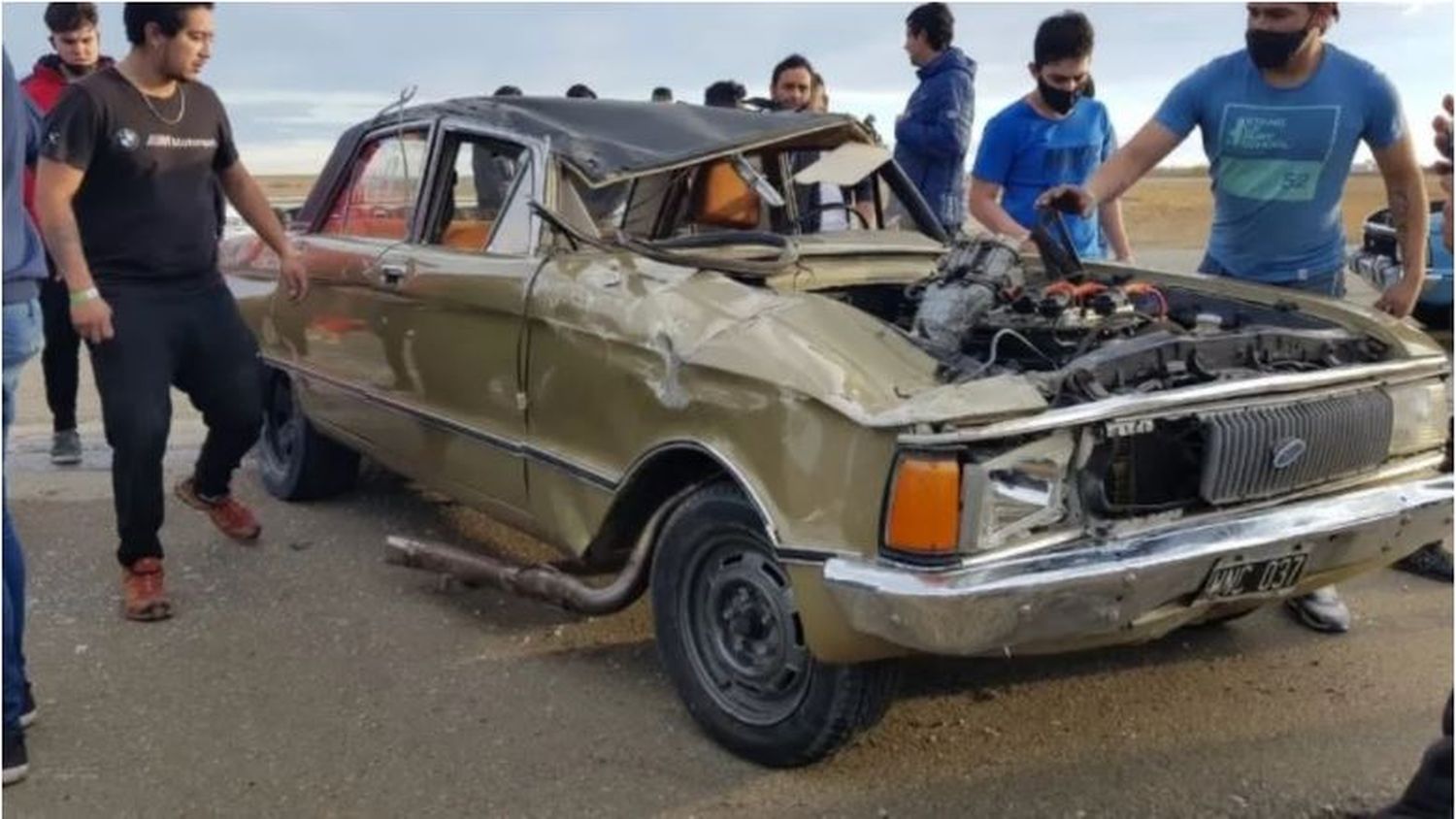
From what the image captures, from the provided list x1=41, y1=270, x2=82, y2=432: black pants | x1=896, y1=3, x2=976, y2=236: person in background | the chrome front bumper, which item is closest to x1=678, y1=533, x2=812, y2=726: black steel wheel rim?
the chrome front bumper

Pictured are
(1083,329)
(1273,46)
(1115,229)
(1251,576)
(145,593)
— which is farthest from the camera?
(1115,229)

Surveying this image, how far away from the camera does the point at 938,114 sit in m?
6.39

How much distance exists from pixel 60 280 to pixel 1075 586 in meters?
4.62

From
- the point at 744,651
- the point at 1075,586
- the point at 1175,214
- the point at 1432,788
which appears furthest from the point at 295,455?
the point at 1175,214

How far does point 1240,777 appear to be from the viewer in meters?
3.35

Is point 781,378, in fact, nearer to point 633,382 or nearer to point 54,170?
point 633,382

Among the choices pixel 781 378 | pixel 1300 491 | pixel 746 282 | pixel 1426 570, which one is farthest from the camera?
pixel 1426 570

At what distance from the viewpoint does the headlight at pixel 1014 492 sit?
2.94 metres

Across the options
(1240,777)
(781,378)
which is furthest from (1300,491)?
(781,378)

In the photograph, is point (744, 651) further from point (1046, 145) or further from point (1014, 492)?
point (1046, 145)

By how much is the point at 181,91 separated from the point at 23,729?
2.08m

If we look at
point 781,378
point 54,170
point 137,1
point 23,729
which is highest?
point 137,1

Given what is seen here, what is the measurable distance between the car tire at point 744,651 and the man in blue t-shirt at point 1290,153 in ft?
5.89

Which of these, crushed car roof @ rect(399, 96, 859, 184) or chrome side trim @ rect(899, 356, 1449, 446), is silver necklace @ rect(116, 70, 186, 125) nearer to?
crushed car roof @ rect(399, 96, 859, 184)
